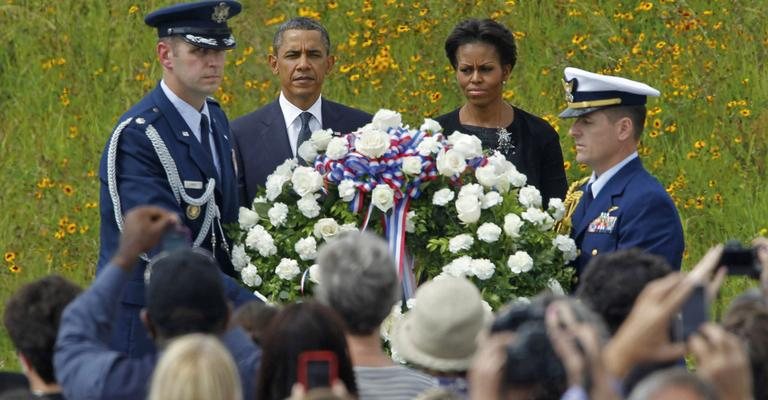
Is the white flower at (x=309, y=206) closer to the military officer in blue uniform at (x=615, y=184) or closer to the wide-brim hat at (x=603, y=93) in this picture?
the military officer in blue uniform at (x=615, y=184)

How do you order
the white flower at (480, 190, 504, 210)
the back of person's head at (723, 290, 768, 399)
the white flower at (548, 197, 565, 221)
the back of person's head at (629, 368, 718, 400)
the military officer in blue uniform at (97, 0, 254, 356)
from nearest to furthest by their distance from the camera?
the back of person's head at (629, 368, 718, 400) < the back of person's head at (723, 290, 768, 399) < the military officer in blue uniform at (97, 0, 254, 356) < the white flower at (480, 190, 504, 210) < the white flower at (548, 197, 565, 221)

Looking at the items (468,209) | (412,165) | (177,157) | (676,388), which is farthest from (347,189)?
(676,388)

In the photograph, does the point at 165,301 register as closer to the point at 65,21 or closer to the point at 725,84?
the point at 725,84

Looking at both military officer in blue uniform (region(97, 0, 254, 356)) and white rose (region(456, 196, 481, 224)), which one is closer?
military officer in blue uniform (region(97, 0, 254, 356))

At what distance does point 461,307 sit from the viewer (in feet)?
15.8

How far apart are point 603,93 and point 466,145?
772 mm

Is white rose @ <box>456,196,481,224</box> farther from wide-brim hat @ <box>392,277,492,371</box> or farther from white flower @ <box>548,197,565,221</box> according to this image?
wide-brim hat @ <box>392,277,492,371</box>

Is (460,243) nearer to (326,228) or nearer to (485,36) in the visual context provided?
(326,228)

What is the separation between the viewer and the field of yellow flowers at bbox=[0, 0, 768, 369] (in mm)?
10664

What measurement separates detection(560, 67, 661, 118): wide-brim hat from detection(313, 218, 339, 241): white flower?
1306mm

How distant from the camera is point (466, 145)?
7363mm

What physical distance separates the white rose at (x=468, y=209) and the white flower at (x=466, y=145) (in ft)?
0.77

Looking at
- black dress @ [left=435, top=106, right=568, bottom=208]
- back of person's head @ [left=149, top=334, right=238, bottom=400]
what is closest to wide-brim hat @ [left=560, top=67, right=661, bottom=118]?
black dress @ [left=435, top=106, right=568, bottom=208]

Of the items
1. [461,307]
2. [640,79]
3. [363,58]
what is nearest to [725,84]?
[640,79]
